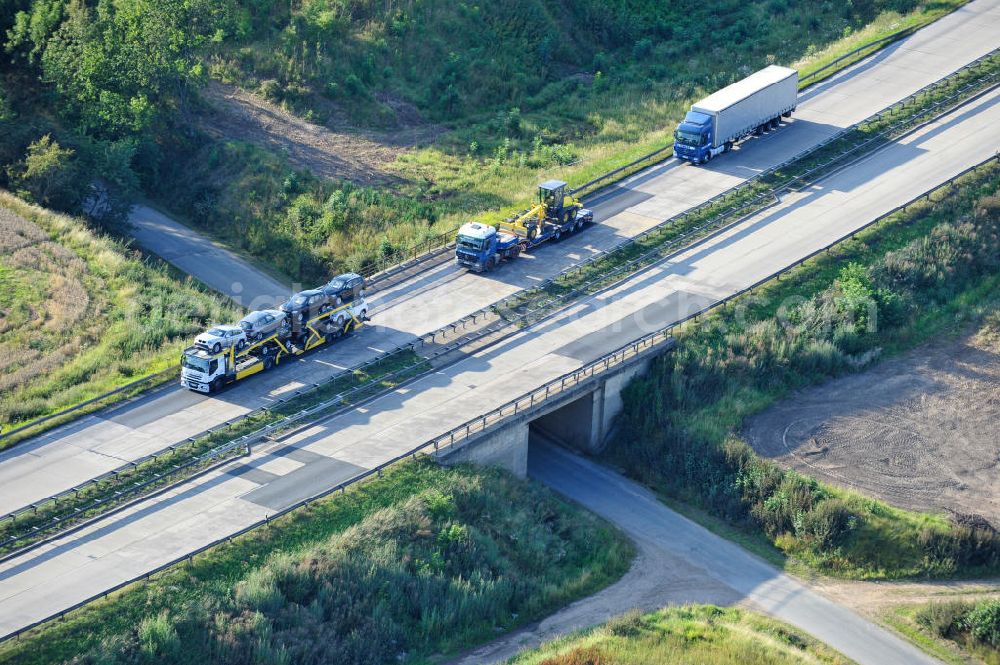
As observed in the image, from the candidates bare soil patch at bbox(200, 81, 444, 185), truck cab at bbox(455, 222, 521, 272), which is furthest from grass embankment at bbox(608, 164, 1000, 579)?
bare soil patch at bbox(200, 81, 444, 185)

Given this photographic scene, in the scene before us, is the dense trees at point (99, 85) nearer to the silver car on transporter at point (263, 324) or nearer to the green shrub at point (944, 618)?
the silver car on transporter at point (263, 324)

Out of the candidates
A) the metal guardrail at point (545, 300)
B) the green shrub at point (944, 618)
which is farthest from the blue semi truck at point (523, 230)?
the green shrub at point (944, 618)

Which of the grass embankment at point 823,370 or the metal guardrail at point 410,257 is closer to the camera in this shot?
the grass embankment at point 823,370

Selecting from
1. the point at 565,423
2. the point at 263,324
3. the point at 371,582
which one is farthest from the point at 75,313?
the point at 371,582

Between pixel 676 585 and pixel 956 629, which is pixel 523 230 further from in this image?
pixel 956 629

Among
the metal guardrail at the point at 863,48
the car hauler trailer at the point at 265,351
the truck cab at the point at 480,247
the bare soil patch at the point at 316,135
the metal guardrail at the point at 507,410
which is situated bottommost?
the metal guardrail at the point at 507,410

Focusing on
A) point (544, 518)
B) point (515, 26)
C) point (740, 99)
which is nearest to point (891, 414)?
point (544, 518)

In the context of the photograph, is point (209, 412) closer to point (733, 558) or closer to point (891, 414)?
point (733, 558)
